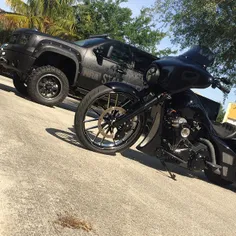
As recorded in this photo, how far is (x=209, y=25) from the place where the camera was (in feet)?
34.1

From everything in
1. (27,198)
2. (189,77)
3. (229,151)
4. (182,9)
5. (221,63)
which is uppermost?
(182,9)

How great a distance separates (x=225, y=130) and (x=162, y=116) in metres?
1.10

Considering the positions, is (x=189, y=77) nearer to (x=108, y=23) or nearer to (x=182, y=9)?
(x=182, y=9)

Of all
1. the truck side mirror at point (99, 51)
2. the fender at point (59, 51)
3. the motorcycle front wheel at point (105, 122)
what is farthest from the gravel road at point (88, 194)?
the truck side mirror at point (99, 51)

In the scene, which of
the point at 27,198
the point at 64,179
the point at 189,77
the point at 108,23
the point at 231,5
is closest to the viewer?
the point at 27,198

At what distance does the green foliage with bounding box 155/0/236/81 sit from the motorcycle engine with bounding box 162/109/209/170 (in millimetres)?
5802

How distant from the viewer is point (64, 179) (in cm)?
308

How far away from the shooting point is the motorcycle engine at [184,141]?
4.42 meters

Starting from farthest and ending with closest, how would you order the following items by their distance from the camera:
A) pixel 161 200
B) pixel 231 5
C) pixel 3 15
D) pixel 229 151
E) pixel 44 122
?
pixel 3 15 → pixel 231 5 → pixel 44 122 → pixel 229 151 → pixel 161 200

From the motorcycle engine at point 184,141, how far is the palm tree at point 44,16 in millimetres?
19286

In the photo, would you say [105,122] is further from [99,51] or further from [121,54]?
[121,54]

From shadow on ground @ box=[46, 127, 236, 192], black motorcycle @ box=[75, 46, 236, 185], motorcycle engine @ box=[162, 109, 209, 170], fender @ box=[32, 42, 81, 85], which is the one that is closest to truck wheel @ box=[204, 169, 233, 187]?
shadow on ground @ box=[46, 127, 236, 192]

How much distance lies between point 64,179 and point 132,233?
2.79 ft

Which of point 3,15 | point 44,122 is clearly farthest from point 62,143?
point 3,15
